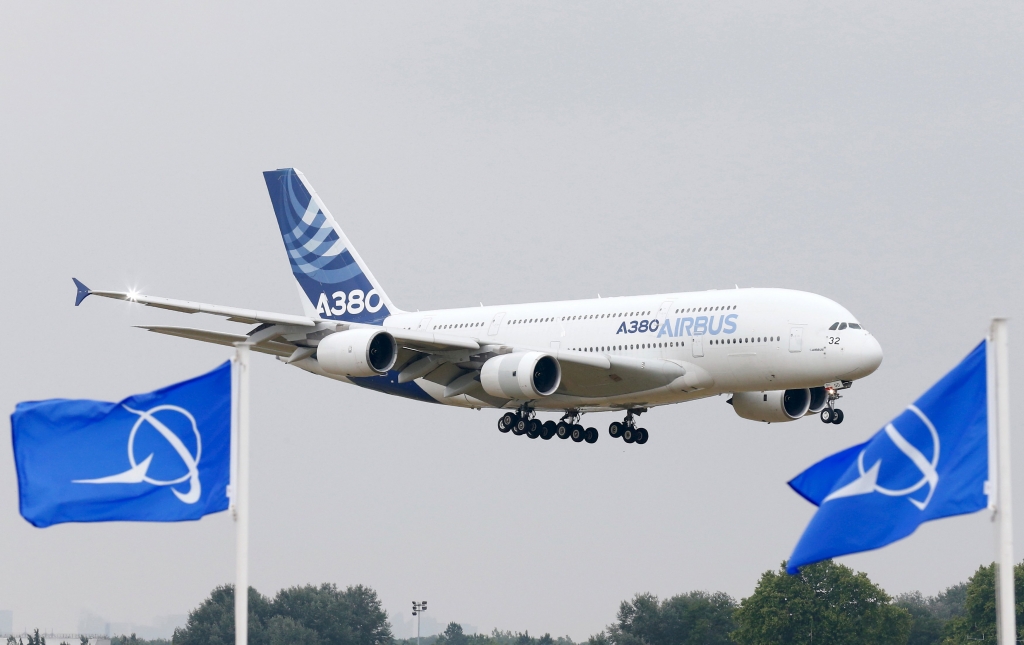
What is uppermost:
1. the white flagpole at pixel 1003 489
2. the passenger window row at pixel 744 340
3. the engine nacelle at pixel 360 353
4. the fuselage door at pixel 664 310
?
the fuselage door at pixel 664 310

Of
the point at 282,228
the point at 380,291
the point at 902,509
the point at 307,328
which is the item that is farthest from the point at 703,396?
the point at 902,509

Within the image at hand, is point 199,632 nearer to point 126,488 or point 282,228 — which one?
point 282,228

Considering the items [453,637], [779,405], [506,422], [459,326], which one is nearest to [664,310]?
[779,405]

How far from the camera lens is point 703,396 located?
53938 millimetres

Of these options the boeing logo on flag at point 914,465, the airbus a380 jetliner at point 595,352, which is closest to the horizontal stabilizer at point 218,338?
A: the airbus a380 jetliner at point 595,352

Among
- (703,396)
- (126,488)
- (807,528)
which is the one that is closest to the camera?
(807,528)

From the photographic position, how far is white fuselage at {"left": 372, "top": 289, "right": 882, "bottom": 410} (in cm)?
4956

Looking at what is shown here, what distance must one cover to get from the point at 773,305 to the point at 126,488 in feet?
110

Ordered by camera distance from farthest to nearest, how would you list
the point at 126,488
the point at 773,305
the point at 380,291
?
the point at 380,291 < the point at 773,305 < the point at 126,488

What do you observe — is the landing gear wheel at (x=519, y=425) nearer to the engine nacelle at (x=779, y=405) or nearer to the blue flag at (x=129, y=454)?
the engine nacelle at (x=779, y=405)

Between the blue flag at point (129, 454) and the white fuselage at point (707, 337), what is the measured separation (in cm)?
3213

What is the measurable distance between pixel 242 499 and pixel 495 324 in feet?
133

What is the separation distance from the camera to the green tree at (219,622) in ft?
284

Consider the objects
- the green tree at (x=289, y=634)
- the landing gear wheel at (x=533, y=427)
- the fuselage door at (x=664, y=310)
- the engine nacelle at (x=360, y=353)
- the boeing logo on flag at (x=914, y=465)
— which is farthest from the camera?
the green tree at (x=289, y=634)
